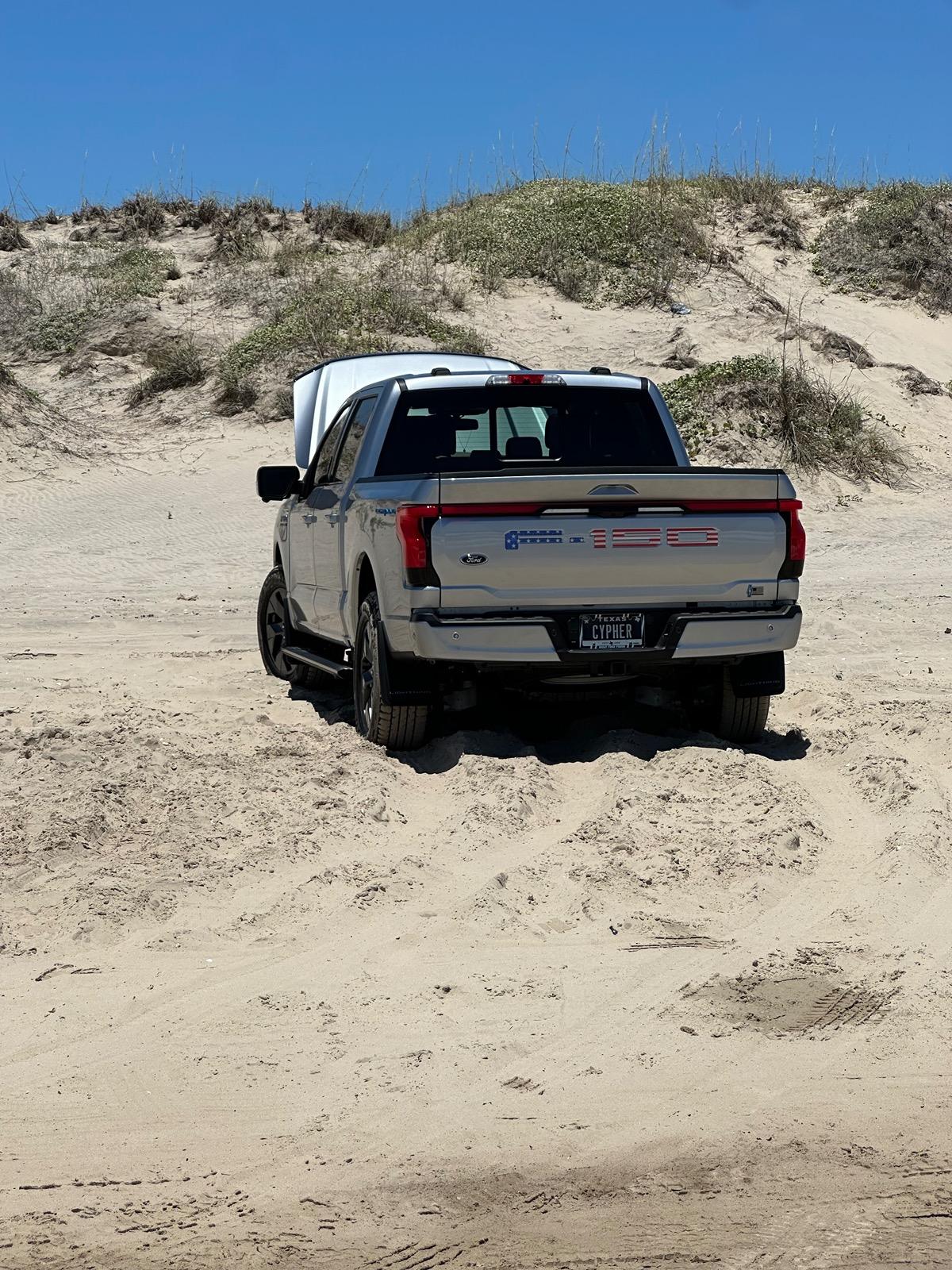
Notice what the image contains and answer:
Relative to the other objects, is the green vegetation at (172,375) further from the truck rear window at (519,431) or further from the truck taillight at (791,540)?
the truck taillight at (791,540)

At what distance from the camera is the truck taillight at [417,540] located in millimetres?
7449

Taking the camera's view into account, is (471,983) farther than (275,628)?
No

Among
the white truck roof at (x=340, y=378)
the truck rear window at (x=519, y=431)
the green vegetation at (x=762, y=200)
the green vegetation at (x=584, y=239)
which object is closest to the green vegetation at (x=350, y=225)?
the green vegetation at (x=584, y=239)

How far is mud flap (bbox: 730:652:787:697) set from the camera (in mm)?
8172

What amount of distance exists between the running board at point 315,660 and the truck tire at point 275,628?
13 centimetres

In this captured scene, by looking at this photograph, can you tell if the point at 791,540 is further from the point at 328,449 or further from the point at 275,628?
the point at 275,628

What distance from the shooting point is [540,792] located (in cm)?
712

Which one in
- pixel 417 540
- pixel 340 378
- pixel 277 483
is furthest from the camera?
pixel 340 378

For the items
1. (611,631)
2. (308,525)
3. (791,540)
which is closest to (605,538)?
(611,631)

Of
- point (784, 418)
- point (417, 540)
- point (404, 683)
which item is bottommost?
point (404, 683)

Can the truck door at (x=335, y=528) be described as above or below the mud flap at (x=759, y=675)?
above

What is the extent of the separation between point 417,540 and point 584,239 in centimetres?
2285

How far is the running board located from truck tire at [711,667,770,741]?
2.00 meters

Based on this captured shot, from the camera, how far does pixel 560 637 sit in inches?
298
